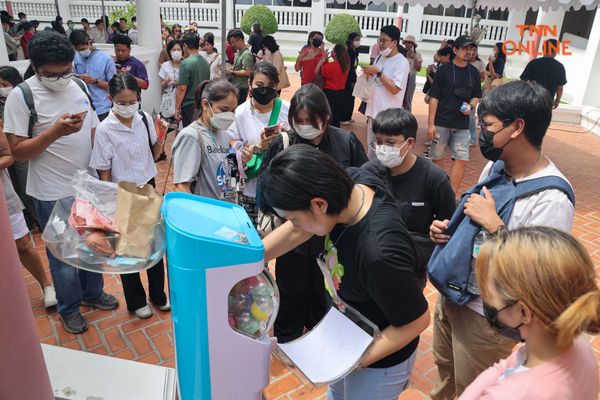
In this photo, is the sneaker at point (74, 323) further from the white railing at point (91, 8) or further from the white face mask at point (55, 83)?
the white railing at point (91, 8)

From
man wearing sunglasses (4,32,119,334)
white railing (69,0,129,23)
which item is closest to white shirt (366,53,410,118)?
man wearing sunglasses (4,32,119,334)

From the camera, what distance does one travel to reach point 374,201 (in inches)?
58.5

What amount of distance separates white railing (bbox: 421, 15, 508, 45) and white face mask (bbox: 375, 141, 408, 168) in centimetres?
1907

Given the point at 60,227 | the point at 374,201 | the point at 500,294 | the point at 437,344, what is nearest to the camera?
the point at 500,294

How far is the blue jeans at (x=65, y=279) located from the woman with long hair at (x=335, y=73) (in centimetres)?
516

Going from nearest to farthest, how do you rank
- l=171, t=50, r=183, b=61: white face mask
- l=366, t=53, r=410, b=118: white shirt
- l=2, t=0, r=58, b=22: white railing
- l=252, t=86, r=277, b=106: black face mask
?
l=252, t=86, r=277, b=106: black face mask, l=366, t=53, r=410, b=118: white shirt, l=171, t=50, r=183, b=61: white face mask, l=2, t=0, r=58, b=22: white railing

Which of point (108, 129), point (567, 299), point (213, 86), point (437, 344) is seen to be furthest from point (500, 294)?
point (108, 129)

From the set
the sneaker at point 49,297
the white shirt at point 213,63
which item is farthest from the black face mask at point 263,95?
the white shirt at point 213,63

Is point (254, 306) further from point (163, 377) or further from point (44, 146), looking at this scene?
point (44, 146)

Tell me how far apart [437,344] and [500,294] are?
135cm

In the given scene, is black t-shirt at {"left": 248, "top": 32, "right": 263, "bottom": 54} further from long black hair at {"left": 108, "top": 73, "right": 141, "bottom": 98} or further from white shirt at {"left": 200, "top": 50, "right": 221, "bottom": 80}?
long black hair at {"left": 108, "top": 73, "right": 141, "bottom": 98}

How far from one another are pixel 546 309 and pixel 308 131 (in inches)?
71.4

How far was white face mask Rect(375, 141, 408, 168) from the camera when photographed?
8.17ft

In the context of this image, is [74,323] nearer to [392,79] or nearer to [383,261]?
[383,261]
